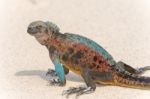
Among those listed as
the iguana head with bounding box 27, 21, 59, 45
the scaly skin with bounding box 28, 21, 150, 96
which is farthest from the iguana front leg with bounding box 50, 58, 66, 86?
the iguana head with bounding box 27, 21, 59, 45

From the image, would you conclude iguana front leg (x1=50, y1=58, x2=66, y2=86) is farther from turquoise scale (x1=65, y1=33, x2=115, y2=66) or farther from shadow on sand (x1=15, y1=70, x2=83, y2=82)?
turquoise scale (x1=65, y1=33, x2=115, y2=66)

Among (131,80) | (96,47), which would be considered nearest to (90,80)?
(96,47)

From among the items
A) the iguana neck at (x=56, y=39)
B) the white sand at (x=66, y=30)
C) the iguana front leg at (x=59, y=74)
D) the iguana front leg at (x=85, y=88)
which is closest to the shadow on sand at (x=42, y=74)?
the white sand at (x=66, y=30)

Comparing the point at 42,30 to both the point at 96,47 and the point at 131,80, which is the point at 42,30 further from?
the point at 131,80

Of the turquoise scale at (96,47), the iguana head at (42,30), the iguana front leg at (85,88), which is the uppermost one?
the iguana head at (42,30)

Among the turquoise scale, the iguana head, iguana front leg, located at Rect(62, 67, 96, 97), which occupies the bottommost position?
iguana front leg, located at Rect(62, 67, 96, 97)

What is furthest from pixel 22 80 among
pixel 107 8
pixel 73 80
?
pixel 107 8

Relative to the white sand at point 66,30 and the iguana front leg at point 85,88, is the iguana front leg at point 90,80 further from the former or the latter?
the white sand at point 66,30
